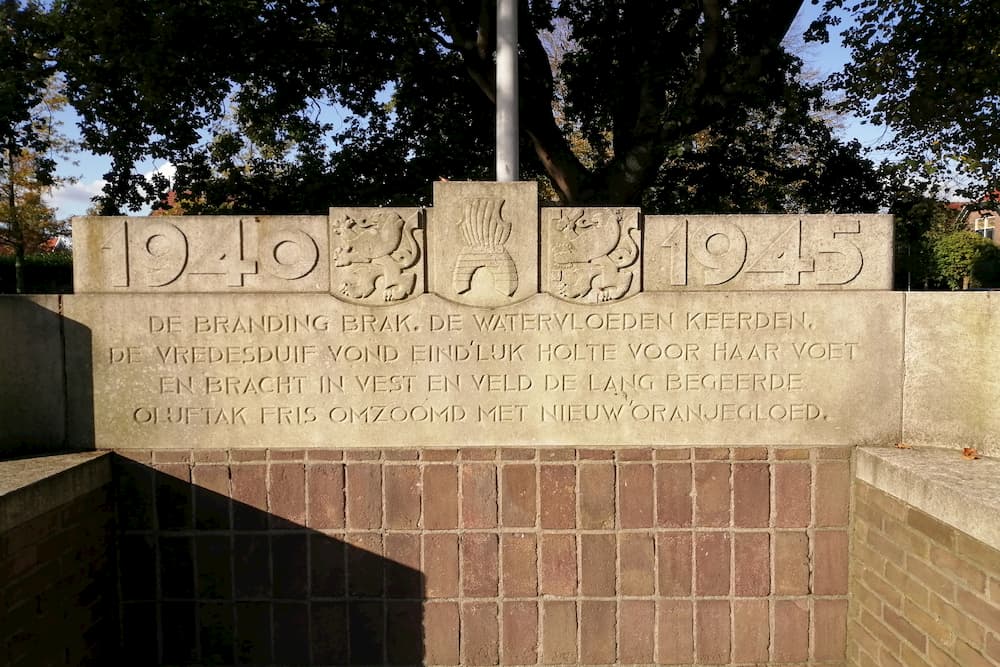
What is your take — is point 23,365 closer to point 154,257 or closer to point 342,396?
point 154,257

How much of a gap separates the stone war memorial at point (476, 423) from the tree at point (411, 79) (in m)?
4.66

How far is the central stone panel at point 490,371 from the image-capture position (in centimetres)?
340

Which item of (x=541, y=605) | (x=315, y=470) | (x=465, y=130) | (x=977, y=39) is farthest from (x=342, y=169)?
(x=977, y=39)

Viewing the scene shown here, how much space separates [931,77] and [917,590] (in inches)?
310

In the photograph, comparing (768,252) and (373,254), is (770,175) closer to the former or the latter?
(768,252)

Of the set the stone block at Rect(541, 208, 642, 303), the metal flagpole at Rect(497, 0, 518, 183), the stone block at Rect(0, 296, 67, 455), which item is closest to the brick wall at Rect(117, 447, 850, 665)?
the stone block at Rect(0, 296, 67, 455)

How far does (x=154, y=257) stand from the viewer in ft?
11.2

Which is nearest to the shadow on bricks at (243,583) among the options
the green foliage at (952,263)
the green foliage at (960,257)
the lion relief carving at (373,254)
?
the lion relief carving at (373,254)

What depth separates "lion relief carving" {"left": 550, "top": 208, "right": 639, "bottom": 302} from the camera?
3402 mm

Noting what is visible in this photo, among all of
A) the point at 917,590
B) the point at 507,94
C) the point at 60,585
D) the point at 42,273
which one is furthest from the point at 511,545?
the point at 42,273

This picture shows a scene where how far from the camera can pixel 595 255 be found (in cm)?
341

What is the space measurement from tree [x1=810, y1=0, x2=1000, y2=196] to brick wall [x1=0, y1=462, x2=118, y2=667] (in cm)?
964

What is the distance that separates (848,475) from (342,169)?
7544 mm

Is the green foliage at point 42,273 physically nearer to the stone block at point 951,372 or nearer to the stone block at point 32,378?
the stone block at point 32,378
